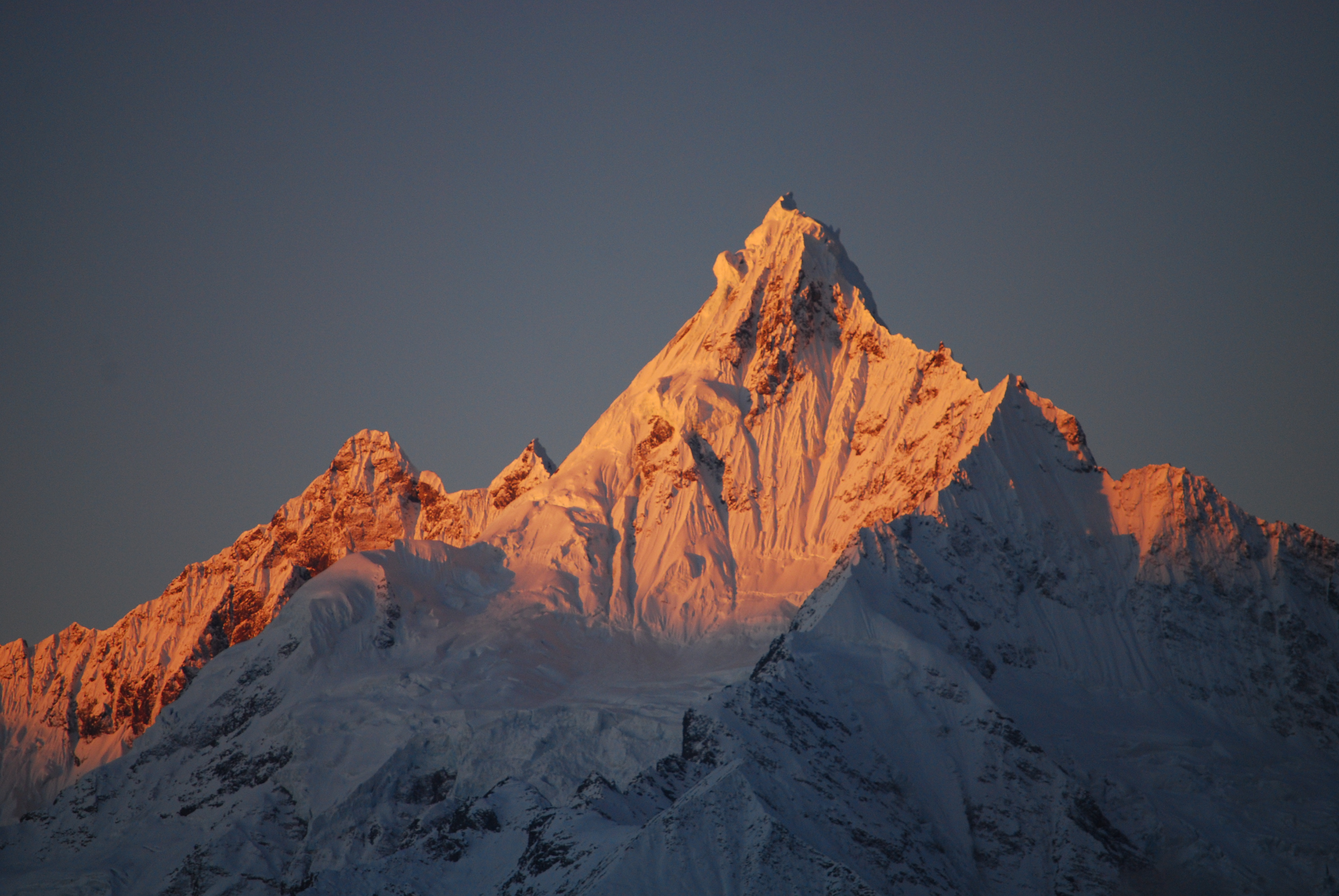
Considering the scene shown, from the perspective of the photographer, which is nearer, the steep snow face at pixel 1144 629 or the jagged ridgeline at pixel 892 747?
the jagged ridgeline at pixel 892 747

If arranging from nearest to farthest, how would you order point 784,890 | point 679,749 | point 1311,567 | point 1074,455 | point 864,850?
point 784,890, point 864,850, point 679,749, point 1311,567, point 1074,455

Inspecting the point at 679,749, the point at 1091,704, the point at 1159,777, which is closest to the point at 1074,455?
the point at 1091,704

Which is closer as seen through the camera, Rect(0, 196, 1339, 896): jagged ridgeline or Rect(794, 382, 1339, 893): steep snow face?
Rect(0, 196, 1339, 896): jagged ridgeline

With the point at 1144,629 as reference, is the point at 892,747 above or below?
below

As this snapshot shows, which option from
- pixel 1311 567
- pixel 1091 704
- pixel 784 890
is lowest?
pixel 784 890

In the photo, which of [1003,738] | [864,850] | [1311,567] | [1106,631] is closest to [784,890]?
[864,850]

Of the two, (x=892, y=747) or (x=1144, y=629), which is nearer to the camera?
(x=892, y=747)

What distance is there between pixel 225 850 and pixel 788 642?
69.8 metres

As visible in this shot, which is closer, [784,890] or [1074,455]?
[784,890]

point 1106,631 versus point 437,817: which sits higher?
point 1106,631

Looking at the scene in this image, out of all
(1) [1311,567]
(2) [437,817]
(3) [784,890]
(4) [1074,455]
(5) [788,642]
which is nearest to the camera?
(3) [784,890]

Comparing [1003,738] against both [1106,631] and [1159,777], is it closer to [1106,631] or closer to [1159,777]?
[1159,777]

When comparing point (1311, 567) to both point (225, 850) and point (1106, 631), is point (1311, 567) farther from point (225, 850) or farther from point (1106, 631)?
point (225, 850)

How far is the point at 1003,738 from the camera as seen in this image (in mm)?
140250
